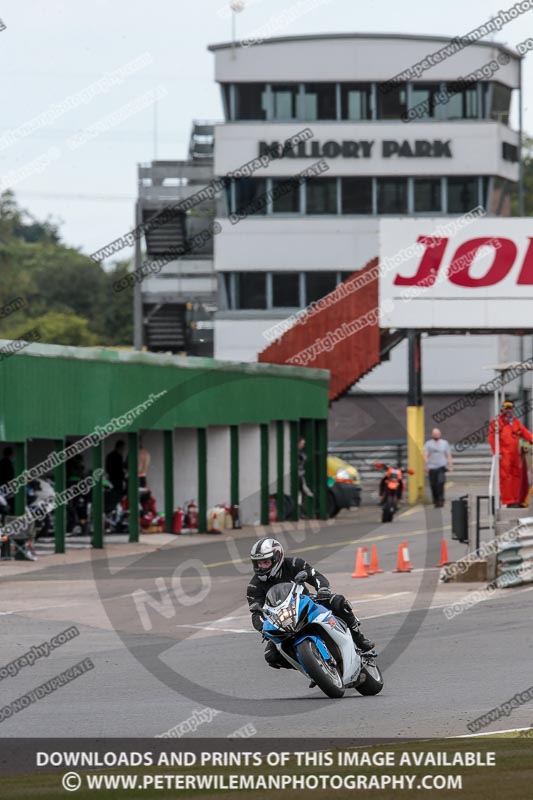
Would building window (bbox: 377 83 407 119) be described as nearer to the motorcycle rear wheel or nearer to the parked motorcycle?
the parked motorcycle

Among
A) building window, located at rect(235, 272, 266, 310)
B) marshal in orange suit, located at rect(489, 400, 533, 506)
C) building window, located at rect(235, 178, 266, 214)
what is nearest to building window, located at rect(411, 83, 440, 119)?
building window, located at rect(235, 178, 266, 214)

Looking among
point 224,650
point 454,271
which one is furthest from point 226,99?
point 224,650

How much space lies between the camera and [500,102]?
62.2 meters

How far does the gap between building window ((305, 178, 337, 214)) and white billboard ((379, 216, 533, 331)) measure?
19554 mm

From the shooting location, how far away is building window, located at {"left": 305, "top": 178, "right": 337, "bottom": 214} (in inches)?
2377

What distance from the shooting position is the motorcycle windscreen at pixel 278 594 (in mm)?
12906

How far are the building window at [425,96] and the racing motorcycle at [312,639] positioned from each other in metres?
49.2

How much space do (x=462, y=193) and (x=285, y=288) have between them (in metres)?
7.82

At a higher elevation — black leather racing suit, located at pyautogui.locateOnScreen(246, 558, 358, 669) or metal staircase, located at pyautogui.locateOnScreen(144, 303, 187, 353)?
metal staircase, located at pyautogui.locateOnScreen(144, 303, 187, 353)

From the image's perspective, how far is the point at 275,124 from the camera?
5988 centimetres

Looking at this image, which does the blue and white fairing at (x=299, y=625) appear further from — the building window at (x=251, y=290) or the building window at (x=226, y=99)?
the building window at (x=226, y=99)

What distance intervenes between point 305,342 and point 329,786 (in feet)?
111

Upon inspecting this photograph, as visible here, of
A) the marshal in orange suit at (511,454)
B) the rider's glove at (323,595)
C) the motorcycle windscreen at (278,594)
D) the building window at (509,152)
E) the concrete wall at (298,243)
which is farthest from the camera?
the building window at (509,152)

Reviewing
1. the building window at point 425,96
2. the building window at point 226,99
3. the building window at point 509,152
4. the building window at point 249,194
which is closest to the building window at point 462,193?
the building window at point 509,152
